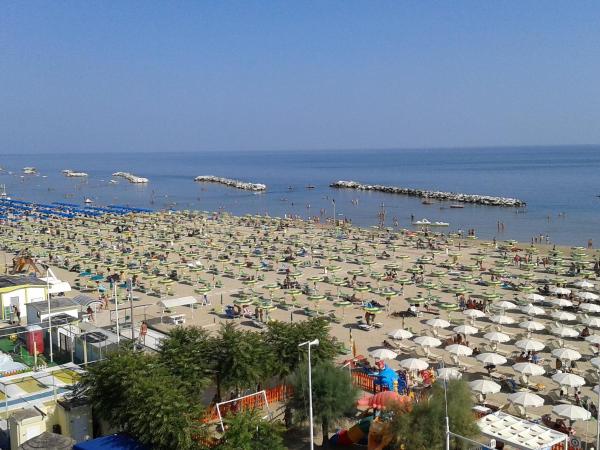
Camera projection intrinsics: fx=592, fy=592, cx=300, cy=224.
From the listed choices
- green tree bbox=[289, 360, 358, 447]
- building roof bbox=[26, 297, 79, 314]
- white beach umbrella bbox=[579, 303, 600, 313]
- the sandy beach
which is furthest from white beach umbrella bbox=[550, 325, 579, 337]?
building roof bbox=[26, 297, 79, 314]

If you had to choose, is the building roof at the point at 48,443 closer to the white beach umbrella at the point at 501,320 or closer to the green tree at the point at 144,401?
the green tree at the point at 144,401

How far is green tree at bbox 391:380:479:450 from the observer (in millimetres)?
11359

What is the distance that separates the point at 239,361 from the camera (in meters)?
14.6

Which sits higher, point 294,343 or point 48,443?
point 294,343

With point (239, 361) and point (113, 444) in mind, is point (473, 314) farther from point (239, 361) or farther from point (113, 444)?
point (113, 444)

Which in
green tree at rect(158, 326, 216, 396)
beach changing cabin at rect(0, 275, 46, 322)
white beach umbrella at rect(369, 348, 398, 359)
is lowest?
white beach umbrella at rect(369, 348, 398, 359)

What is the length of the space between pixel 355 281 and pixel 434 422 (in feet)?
67.0

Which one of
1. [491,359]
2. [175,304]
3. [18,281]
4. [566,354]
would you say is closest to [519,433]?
[491,359]

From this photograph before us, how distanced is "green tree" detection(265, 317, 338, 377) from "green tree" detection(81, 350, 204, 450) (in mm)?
3357

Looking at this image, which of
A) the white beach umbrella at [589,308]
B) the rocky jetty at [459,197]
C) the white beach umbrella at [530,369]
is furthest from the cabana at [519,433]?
the rocky jetty at [459,197]

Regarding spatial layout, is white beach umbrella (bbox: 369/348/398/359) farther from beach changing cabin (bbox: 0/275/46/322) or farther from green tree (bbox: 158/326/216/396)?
beach changing cabin (bbox: 0/275/46/322)

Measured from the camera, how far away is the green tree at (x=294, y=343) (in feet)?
50.9

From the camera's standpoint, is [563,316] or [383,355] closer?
[383,355]

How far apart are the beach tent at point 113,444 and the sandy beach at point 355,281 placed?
9495mm
